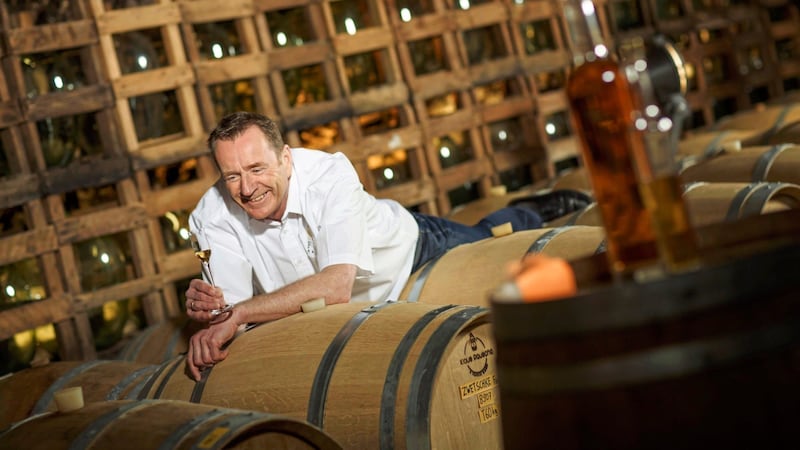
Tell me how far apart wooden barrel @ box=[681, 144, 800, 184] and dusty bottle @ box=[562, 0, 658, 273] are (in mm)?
3253

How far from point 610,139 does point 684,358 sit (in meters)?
0.50

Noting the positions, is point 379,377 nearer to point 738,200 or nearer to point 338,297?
point 338,297

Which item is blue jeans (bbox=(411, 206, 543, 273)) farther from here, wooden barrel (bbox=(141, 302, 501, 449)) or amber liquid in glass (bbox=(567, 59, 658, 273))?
amber liquid in glass (bbox=(567, 59, 658, 273))

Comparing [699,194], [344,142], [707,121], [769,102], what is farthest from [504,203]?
[769,102]

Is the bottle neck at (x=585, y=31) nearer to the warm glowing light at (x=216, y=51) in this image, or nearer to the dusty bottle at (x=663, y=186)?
the dusty bottle at (x=663, y=186)

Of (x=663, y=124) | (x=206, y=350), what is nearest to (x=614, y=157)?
(x=663, y=124)

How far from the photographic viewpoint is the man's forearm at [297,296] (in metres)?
3.74

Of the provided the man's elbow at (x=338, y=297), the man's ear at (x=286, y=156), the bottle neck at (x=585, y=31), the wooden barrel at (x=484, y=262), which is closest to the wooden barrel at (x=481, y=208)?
the wooden barrel at (x=484, y=262)

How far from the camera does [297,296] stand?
3797 millimetres

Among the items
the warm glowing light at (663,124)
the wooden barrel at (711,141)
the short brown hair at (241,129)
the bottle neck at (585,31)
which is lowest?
the wooden barrel at (711,141)

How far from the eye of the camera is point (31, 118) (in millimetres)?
5367

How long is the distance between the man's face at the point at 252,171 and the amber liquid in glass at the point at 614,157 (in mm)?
2311

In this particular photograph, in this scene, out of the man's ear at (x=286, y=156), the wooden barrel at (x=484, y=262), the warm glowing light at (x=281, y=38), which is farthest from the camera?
the warm glowing light at (x=281, y=38)

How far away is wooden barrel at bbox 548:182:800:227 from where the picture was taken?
4.02 meters
